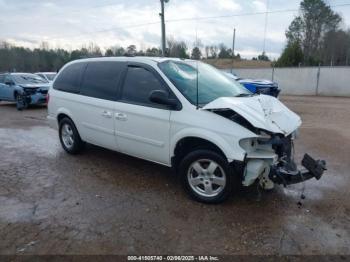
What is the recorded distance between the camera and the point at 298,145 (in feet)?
22.0

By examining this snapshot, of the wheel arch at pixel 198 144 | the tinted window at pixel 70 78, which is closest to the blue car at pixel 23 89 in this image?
the tinted window at pixel 70 78

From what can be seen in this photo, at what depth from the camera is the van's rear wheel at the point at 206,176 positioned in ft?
11.7

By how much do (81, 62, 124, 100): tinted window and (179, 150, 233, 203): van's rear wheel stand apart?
174 centimetres

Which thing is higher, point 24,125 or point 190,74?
point 190,74

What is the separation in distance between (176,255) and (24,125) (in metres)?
8.34

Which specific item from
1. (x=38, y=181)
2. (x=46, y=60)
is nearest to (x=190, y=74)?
(x=38, y=181)

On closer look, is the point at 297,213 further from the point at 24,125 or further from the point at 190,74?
the point at 24,125

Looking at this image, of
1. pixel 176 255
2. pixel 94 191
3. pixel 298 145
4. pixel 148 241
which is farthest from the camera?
pixel 298 145

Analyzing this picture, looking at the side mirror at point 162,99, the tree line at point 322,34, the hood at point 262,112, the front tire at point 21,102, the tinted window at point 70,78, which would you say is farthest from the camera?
the tree line at point 322,34

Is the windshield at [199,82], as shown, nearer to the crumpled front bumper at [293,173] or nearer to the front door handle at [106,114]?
the front door handle at [106,114]

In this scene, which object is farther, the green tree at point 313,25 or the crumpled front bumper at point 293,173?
the green tree at point 313,25

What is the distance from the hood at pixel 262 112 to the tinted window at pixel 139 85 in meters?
0.98

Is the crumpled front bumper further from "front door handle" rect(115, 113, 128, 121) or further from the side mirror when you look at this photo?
"front door handle" rect(115, 113, 128, 121)

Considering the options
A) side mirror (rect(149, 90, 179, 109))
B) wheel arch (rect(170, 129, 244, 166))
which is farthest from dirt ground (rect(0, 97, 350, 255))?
side mirror (rect(149, 90, 179, 109))
